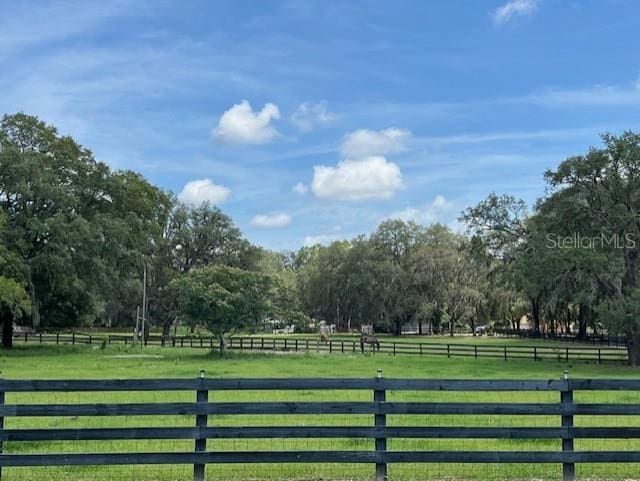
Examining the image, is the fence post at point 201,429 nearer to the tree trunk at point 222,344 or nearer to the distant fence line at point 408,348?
the tree trunk at point 222,344

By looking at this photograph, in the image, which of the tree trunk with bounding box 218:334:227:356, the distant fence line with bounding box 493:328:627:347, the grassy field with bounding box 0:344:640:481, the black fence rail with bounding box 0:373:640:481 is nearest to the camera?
the black fence rail with bounding box 0:373:640:481

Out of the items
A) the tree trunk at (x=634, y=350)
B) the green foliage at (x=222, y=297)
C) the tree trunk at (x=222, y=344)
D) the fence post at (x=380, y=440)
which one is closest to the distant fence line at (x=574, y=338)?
the tree trunk at (x=634, y=350)

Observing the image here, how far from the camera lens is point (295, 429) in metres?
6.97

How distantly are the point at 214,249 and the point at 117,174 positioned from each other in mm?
27740

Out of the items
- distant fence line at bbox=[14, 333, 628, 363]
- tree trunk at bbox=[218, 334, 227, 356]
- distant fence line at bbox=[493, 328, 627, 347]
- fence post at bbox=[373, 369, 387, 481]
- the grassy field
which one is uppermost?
fence post at bbox=[373, 369, 387, 481]

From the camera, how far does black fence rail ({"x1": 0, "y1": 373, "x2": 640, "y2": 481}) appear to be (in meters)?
6.84

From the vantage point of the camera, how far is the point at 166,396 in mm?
14086

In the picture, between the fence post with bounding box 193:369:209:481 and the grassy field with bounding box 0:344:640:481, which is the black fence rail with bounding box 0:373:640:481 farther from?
the grassy field with bounding box 0:344:640:481

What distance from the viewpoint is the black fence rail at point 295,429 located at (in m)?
6.84

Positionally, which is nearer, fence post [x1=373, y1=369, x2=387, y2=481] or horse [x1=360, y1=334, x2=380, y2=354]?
fence post [x1=373, y1=369, x2=387, y2=481]

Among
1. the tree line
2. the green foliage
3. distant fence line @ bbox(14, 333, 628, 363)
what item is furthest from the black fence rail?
distant fence line @ bbox(14, 333, 628, 363)

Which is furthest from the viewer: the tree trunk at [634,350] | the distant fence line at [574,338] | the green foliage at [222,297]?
the distant fence line at [574,338]

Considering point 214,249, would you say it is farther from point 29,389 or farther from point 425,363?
point 29,389

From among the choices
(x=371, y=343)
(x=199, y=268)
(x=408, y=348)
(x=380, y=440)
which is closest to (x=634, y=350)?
(x=408, y=348)
